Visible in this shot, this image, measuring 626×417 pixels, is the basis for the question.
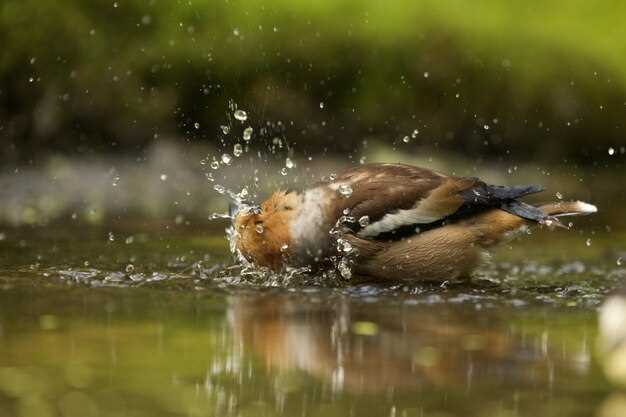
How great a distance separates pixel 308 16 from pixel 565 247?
516 cm

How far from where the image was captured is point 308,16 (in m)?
15.3

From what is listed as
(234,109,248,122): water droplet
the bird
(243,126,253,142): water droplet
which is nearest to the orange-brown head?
the bird

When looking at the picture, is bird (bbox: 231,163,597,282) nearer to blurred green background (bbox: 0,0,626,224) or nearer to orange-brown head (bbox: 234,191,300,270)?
orange-brown head (bbox: 234,191,300,270)

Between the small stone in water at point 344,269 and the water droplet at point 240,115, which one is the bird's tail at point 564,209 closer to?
the small stone in water at point 344,269

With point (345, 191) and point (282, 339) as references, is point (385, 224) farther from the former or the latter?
point (282, 339)

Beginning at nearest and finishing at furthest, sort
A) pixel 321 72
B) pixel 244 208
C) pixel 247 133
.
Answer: pixel 244 208
pixel 247 133
pixel 321 72

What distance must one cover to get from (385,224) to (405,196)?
10.7 inches

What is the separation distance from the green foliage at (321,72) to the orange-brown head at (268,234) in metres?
5.58

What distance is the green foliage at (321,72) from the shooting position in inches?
580

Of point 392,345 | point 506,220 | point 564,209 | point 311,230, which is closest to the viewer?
point 392,345

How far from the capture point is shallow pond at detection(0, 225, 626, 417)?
18.5 feet

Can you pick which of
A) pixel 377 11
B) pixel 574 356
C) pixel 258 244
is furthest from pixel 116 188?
pixel 574 356

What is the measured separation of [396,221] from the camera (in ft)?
30.9

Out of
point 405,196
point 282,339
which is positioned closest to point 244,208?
point 405,196
